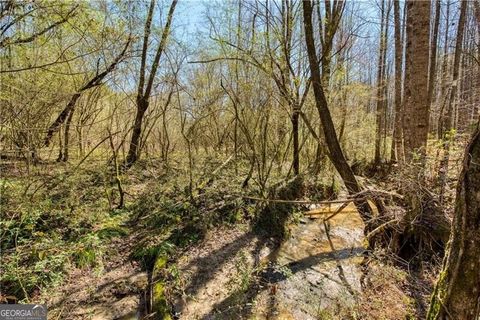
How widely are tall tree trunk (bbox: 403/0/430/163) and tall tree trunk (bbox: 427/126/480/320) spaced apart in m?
2.25

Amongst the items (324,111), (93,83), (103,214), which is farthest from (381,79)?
(103,214)

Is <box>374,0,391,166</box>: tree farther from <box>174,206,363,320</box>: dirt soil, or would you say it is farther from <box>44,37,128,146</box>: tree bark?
<box>44,37,128,146</box>: tree bark

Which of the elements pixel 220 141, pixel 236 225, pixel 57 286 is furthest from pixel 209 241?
pixel 220 141

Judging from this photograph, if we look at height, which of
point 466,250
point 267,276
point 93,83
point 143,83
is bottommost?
point 267,276

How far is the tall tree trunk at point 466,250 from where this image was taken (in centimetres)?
161

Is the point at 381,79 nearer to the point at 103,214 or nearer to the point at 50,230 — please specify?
the point at 103,214

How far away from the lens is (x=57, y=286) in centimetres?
309

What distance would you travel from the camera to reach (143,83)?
22.7ft

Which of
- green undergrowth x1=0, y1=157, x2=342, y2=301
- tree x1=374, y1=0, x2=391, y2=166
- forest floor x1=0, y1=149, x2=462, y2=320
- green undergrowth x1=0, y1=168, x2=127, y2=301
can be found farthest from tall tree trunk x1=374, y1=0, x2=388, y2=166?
green undergrowth x1=0, y1=168, x2=127, y2=301

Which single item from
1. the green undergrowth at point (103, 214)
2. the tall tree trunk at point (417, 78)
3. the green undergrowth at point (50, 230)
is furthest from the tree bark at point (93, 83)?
the tall tree trunk at point (417, 78)

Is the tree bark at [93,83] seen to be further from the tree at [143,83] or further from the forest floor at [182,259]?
the forest floor at [182,259]

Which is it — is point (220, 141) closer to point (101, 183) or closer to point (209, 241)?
point (101, 183)

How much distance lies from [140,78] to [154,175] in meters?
2.45

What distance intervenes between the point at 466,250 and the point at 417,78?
2.86 m
